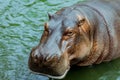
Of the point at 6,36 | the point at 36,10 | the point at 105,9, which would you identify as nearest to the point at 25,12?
the point at 36,10

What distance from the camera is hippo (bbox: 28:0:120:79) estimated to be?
5.15 metres

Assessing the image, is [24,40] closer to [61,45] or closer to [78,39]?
[78,39]

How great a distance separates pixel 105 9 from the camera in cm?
641

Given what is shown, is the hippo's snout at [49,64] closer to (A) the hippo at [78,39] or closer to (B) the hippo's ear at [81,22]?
(A) the hippo at [78,39]

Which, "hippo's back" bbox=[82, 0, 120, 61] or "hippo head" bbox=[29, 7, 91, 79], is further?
"hippo's back" bbox=[82, 0, 120, 61]

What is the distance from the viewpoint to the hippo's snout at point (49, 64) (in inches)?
199

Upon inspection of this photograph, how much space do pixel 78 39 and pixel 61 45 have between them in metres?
0.35

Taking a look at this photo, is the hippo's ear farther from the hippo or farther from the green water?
the green water

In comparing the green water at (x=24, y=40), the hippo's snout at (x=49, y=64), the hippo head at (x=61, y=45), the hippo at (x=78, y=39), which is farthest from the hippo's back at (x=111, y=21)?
the hippo's snout at (x=49, y=64)

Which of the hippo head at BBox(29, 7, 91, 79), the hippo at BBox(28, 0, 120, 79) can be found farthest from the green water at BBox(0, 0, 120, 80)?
the hippo head at BBox(29, 7, 91, 79)

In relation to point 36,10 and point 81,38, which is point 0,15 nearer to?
point 36,10

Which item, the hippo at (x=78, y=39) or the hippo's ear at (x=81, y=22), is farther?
the hippo's ear at (x=81, y=22)

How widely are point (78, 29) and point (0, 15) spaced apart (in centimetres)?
312

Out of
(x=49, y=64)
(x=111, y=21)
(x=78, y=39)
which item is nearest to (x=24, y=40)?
(x=111, y=21)
